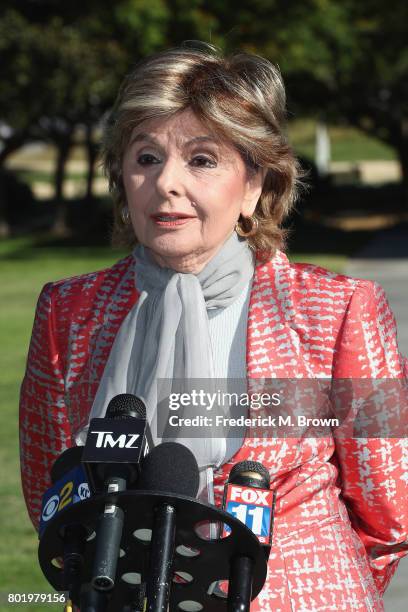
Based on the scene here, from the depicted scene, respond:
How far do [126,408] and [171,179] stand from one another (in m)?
0.73

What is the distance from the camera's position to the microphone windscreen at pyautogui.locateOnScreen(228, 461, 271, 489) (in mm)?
2230

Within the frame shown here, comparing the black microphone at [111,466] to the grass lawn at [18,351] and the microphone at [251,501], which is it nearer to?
the microphone at [251,501]

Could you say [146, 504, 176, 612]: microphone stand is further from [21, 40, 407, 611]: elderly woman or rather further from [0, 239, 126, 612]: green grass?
[0, 239, 126, 612]: green grass

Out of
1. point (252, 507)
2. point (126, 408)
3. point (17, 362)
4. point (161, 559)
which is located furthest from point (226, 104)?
point (17, 362)

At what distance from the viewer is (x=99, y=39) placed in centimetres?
2845

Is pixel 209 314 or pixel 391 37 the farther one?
pixel 391 37

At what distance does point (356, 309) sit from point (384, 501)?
445mm

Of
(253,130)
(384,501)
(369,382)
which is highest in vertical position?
(253,130)

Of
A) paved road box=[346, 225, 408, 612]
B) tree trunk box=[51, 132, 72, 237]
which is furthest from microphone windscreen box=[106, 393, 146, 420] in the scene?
tree trunk box=[51, 132, 72, 237]

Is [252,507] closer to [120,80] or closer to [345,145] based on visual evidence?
[120,80]

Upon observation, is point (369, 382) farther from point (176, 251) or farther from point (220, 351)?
point (176, 251)

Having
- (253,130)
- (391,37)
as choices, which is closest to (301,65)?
(391,37)

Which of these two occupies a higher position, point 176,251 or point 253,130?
point 253,130

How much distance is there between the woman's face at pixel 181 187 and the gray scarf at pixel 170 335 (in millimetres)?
62
